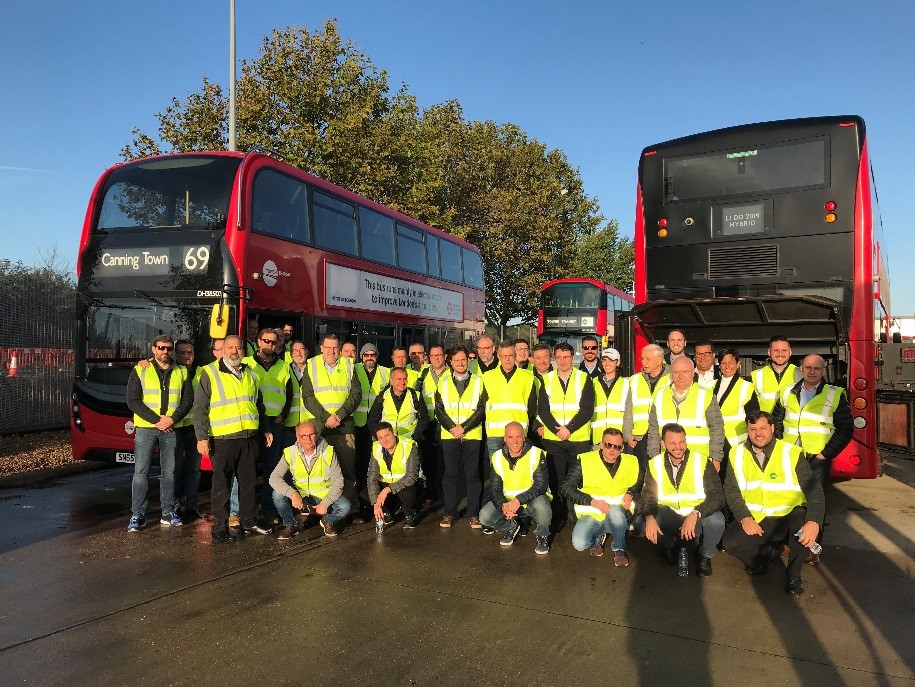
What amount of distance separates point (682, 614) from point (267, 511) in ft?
13.4

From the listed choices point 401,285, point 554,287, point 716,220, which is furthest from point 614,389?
point 554,287

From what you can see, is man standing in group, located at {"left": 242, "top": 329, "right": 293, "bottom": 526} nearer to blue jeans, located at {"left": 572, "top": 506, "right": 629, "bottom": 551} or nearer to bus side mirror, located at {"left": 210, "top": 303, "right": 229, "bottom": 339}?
bus side mirror, located at {"left": 210, "top": 303, "right": 229, "bottom": 339}

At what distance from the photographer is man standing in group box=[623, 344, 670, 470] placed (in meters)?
6.28

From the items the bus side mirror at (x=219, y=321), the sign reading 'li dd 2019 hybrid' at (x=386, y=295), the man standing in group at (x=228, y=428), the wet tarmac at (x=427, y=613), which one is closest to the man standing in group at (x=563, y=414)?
the wet tarmac at (x=427, y=613)

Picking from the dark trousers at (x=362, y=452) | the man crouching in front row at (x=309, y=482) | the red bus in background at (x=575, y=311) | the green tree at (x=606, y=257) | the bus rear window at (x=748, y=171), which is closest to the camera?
the man crouching in front row at (x=309, y=482)

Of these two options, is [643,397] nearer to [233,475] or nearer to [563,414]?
[563,414]

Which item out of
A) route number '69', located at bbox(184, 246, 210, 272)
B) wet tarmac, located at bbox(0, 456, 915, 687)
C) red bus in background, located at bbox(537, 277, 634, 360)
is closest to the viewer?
wet tarmac, located at bbox(0, 456, 915, 687)

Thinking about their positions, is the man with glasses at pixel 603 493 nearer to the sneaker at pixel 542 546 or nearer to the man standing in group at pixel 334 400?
the sneaker at pixel 542 546

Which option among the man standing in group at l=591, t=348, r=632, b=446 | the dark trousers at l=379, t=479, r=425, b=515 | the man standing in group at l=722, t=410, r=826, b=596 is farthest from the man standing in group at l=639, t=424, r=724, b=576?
the dark trousers at l=379, t=479, r=425, b=515

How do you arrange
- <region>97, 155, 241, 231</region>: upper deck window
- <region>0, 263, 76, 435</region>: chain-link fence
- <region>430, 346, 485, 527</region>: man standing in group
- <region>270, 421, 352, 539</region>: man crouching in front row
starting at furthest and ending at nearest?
1. <region>0, 263, 76, 435</region>: chain-link fence
2. <region>97, 155, 241, 231</region>: upper deck window
3. <region>430, 346, 485, 527</region>: man standing in group
4. <region>270, 421, 352, 539</region>: man crouching in front row

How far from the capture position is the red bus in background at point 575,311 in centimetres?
2311

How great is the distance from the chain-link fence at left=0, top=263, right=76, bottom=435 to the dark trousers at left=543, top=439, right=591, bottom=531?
30.3ft

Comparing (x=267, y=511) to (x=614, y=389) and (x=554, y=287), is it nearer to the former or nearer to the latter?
(x=614, y=389)

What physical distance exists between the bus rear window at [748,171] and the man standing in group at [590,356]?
2.21 metres
